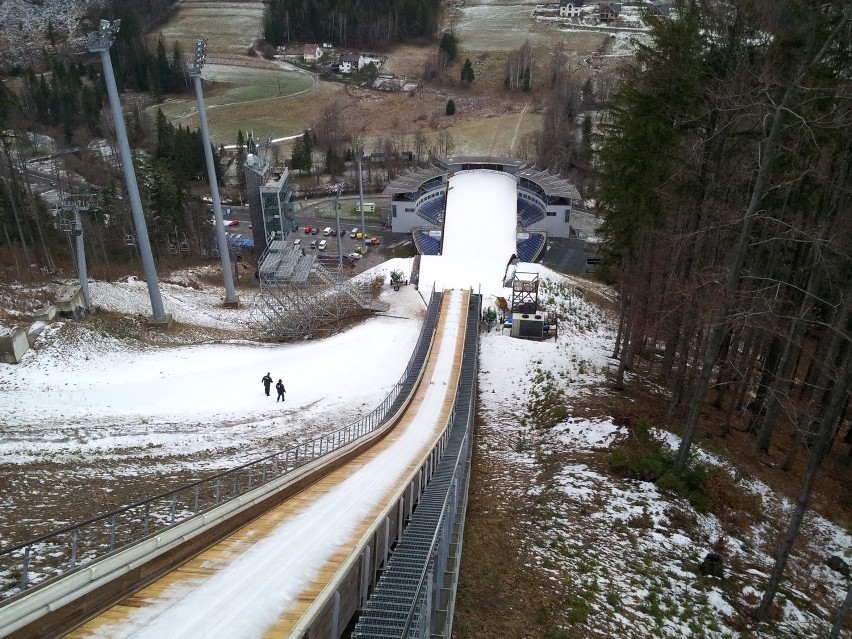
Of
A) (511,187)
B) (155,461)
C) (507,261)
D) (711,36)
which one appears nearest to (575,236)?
(511,187)

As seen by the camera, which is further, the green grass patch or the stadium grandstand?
the stadium grandstand

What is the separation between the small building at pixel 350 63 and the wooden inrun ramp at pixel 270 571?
362 feet

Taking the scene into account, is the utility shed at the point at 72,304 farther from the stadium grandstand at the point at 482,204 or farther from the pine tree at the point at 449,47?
the pine tree at the point at 449,47

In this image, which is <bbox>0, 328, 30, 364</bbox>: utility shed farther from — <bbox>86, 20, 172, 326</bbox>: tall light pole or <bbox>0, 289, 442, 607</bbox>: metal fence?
<bbox>0, 289, 442, 607</bbox>: metal fence

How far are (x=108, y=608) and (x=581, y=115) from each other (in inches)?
3634

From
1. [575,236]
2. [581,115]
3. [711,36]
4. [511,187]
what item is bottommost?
[575,236]

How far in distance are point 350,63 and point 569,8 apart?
5959 centimetres

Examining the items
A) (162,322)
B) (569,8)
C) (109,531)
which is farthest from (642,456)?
(569,8)

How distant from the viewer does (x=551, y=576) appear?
11.5m

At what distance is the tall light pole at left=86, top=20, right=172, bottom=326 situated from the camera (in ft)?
84.8

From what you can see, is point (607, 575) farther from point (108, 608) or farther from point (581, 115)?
point (581, 115)

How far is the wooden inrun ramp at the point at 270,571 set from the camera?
25.6ft

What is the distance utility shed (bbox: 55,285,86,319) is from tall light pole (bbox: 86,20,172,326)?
10.4 ft

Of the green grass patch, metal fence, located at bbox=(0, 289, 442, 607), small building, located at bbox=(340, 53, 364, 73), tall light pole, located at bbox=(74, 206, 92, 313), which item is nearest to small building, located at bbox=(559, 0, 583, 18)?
small building, located at bbox=(340, 53, 364, 73)
